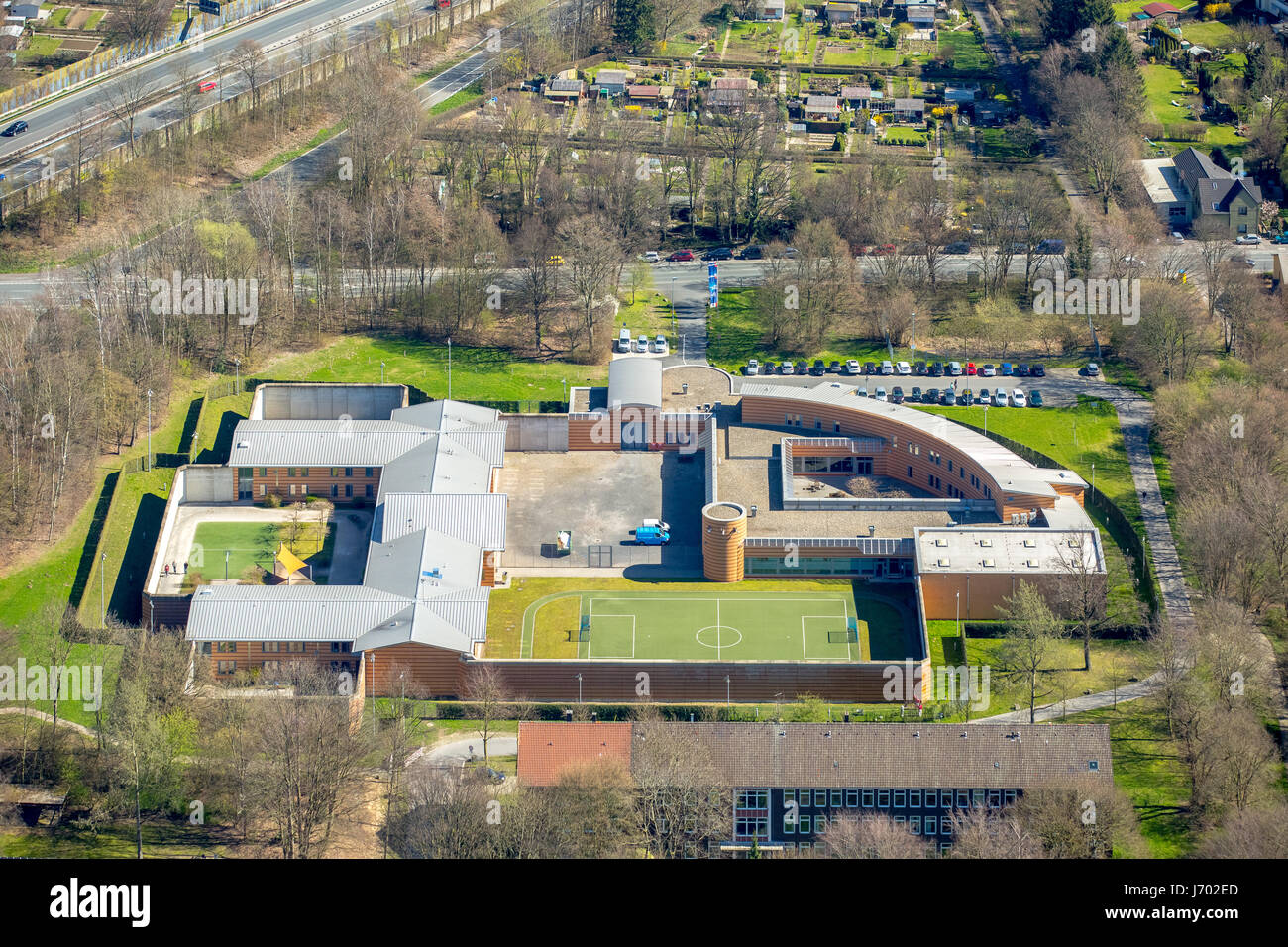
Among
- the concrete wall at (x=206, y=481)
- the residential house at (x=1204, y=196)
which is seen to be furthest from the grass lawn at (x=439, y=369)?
the residential house at (x=1204, y=196)

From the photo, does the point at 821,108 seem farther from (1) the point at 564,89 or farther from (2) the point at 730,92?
(1) the point at 564,89

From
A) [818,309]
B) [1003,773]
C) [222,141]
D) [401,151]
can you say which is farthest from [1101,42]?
[1003,773]

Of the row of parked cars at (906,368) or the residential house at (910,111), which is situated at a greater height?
the residential house at (910,111)

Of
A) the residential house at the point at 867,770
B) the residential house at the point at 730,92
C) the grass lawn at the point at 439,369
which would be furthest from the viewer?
the residential house at the point at 730,92

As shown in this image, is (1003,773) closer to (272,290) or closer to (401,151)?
(272,290)

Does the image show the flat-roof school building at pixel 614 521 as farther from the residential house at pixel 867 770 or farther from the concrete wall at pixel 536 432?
the residential house at pixel 867 770

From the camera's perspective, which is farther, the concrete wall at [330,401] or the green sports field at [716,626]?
the concrete wall at [330,401]

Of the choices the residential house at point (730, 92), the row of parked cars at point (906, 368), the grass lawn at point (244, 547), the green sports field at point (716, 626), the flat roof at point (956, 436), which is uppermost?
the residential house at point (730, 92)
